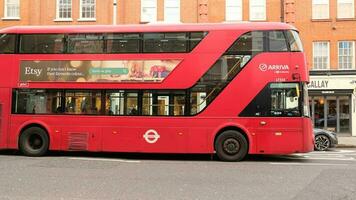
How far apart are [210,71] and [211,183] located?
485 cm

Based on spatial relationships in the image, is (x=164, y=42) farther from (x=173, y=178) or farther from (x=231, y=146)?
(x=173, y=178)

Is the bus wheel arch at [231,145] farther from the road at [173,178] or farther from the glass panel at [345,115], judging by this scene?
the glass panel at [345,115]

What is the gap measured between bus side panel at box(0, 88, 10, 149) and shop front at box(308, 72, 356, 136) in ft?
61.0

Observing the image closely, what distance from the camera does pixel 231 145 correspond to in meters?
13.9

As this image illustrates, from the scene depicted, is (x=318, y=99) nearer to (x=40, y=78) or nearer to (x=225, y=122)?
(x=225, y=122)

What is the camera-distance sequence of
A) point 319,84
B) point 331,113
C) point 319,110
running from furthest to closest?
point 319,110 < point 331,113 < point 319,84

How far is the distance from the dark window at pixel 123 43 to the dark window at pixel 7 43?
3.13m

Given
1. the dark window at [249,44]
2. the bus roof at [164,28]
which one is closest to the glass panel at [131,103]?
the bus roof at [164,28]

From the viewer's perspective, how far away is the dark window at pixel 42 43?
14719mm

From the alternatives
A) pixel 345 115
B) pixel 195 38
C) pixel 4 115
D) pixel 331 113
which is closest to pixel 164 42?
pixel 195 38

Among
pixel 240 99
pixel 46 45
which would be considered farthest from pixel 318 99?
pixel 46 45

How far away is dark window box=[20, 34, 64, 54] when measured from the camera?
1472 centimetres

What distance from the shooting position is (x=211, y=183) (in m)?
9.89

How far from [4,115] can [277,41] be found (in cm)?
886
